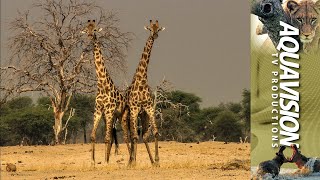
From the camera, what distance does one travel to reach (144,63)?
14.6 metres

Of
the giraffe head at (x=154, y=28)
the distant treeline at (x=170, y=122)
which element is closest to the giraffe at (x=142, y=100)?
the giraffe head at (x=154, y=28)

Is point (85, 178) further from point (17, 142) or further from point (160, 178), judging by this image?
point (17, 142)

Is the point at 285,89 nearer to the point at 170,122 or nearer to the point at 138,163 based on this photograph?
the point at 138,163

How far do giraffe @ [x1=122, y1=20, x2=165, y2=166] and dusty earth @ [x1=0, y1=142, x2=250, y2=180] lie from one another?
0.49 metres

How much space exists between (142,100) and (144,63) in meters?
0.94

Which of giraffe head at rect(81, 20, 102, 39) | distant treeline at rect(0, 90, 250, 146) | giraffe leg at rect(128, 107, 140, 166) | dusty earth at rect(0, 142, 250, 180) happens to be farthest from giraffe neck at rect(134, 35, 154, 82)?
distant treeline at rect(0, 90, 250, 146)

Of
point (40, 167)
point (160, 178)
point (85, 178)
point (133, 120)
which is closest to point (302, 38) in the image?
point (160, 178)

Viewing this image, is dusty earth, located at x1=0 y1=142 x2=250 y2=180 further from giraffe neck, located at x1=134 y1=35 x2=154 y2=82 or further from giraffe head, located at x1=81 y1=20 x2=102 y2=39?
giraffe head, located at x1=81 y1=20 x2=102 y2=39

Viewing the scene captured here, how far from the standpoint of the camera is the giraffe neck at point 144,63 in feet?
47.2

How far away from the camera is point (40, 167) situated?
51.0 feet

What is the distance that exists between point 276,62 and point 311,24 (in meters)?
0.63

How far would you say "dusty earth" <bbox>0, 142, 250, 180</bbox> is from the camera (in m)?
12.1

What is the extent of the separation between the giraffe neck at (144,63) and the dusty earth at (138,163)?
1.75 m

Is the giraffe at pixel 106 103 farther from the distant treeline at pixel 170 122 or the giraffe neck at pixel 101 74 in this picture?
the distant treeline at pixel 170 122
